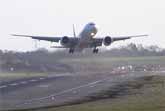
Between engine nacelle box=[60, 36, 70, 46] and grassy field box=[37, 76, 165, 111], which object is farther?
engine nacelle box=[60, 36, 70, 46]

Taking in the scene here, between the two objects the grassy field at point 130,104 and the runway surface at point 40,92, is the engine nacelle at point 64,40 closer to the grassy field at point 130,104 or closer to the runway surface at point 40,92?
the runway surface at point 40,92

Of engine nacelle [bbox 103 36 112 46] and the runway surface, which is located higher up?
engine nacelle [bbox 103 36 112 46]

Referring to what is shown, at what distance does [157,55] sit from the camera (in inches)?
3679

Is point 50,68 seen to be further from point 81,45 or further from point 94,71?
point 81,45

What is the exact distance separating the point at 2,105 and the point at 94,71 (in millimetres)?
37942

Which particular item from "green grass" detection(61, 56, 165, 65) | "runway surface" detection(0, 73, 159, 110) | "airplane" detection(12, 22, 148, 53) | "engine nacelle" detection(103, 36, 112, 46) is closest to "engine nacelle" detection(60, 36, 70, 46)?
"airplane" detection(12, 22, 148, 53)

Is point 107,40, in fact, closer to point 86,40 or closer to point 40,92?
point 86,40

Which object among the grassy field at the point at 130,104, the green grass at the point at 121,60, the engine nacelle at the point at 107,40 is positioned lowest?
the grassy field at the point at 130,104

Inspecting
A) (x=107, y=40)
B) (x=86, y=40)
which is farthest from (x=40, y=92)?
(x=107, y=40)

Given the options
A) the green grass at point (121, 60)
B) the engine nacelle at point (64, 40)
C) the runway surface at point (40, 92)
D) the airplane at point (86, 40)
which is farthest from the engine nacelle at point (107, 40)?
the green grass at point (121, 60)

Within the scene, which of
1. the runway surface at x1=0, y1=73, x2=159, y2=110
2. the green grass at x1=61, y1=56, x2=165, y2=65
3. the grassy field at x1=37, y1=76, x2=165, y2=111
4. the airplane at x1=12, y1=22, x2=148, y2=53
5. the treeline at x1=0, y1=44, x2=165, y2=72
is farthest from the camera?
the green grass at x1=61, y1=56, x2=165, y2=65

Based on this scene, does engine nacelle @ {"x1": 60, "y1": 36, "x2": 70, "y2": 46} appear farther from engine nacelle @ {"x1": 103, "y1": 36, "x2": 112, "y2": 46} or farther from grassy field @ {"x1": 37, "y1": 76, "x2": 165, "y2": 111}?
grassy field @ {"x1": 37, "y1": 76, "x2": 165, "y2": 111}

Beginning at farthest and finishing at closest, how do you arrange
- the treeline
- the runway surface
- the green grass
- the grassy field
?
the green grass, the treeline, the runway surface, the grassy field

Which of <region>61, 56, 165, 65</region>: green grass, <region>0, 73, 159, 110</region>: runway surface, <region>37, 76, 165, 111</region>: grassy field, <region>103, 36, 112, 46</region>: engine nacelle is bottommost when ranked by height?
<region>37, 76, 165, 111</region>: grassy field
